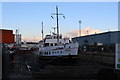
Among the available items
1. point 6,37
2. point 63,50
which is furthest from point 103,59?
point 6,37

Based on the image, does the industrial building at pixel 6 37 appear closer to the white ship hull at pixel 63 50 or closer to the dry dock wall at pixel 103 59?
the dry dock wall at pixel 103 59

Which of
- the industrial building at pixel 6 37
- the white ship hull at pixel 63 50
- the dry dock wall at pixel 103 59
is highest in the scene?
the industrial building at pixel 6 37

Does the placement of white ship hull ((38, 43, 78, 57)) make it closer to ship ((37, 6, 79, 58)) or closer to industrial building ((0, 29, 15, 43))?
ship ((37, 6, 79, 58))

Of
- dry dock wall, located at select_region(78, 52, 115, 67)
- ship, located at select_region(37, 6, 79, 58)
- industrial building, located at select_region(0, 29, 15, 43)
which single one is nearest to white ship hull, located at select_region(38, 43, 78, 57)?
ship, located at select_region(37, 6, 79, 58)

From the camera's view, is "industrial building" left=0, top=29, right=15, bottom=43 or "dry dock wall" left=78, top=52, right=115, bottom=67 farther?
"dry dock wall" left=78, top=52, right=115, bottom=67

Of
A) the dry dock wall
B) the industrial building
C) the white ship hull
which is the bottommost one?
the dry dock wall

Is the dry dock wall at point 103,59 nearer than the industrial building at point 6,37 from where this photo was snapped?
No

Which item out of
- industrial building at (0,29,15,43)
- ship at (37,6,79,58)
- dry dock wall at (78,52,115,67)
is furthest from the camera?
ship at (37,6,79,58)

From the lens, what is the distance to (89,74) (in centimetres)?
1041

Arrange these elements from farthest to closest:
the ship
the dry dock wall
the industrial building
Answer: the ship < the dry dock wall < the industrial building

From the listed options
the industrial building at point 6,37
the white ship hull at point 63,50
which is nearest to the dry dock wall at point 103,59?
the white ship hull at point 63,50

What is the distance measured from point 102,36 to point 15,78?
65.5 metres

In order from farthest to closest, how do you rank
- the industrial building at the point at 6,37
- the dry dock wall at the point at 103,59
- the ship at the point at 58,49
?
1. the ship at the point at 58,49
2. the dry dock wall at the point at 103,59
3. the industrial building at the point at 6,37

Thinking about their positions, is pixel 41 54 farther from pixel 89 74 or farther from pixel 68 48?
pixel 89 74
